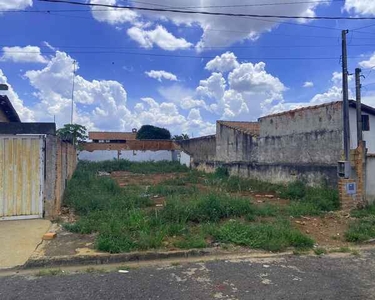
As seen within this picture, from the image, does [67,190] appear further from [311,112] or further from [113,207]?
[311,112]

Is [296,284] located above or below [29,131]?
below

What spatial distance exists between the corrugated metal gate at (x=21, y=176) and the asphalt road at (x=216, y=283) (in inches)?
137

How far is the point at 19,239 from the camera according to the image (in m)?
6.09

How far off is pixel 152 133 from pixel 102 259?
1687 inches

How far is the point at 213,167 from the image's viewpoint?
75.6 ft

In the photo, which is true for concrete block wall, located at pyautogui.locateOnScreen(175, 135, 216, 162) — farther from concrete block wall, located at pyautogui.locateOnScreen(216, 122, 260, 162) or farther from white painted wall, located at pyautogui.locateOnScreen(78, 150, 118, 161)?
white painted wall, located at pyautogui.locateOnScreen(78, 150, 118, 161)

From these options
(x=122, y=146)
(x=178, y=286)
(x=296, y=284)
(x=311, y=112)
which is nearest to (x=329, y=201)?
(x=311, y=112)

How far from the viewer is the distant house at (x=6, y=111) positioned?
41.1 ft

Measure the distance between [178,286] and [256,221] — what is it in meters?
3.80

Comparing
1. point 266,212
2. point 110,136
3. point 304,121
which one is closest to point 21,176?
point 266,212

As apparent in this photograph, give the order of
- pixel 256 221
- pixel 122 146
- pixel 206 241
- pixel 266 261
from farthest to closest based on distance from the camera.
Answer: pixel 122 146 < pixel 256 221 < pixel 206 241 < pixel 266 261

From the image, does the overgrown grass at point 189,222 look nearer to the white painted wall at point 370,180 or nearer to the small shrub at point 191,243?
the small shrub at point 191,243

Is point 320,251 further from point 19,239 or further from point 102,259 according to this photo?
point 19,239

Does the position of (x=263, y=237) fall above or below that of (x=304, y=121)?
below
